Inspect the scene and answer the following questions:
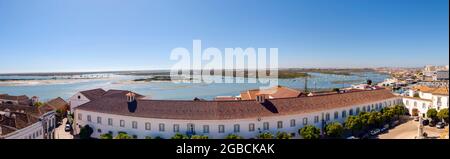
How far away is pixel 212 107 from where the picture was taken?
5.64m

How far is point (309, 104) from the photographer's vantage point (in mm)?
6434

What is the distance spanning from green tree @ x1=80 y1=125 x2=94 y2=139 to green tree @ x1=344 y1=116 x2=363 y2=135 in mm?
6443

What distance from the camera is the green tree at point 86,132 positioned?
6.18 metres

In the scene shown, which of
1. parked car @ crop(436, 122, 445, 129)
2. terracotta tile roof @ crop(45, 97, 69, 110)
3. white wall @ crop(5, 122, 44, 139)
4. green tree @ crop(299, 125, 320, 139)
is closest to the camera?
white wall @ crop(5, 122, 44, 139)

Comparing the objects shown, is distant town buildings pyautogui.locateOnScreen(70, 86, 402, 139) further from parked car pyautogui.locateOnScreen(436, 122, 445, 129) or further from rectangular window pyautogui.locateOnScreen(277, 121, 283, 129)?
parked car pyautogui.locateOnScreen(436, 122, 445, 129)

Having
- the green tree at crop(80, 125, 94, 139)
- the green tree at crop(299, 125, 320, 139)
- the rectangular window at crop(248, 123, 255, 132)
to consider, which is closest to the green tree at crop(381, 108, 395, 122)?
the green tree at crop(299, 125, 320, 139)

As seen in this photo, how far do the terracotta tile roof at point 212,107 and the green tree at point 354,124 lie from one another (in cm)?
57

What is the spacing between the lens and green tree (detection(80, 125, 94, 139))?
6184 mm

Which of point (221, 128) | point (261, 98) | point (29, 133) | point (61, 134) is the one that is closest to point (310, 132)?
point (261, 98)

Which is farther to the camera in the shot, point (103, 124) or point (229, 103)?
point (103, 124)

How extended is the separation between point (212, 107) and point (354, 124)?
11.7 feet
